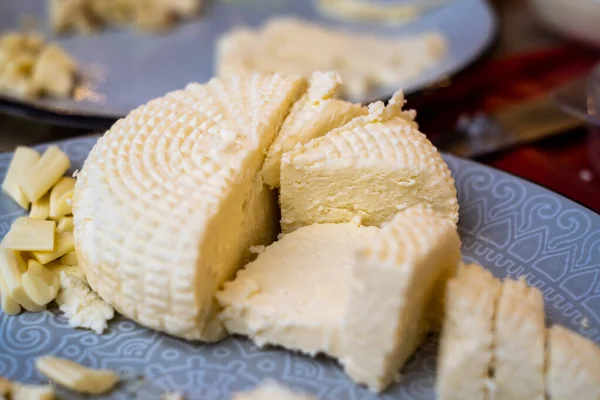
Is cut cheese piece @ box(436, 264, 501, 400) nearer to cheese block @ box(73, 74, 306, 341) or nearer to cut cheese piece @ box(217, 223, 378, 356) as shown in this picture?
cut cheese piece @ box(217, 223, 378, 356)

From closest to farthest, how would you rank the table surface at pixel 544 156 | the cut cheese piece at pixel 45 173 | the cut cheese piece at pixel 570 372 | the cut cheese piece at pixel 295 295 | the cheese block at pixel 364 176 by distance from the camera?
the cut cheese piece at pixel 570 372
the cut cheese piece at pixel 295 295
the cheese block at pixel 364 176
the cut cheese piece at pixel 45 173
the table surface at pixel 544 156

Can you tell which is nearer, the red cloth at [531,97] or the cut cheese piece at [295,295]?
the cut cheese piece at [295,295]

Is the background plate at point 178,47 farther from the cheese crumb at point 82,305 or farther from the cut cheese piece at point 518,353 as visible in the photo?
the cut cheese piece at point 518,353

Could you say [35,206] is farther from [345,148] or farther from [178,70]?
[178,70]

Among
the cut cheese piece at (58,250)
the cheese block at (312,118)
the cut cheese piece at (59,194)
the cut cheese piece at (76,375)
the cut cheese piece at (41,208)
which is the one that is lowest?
the cut cheese piece at (76,375)

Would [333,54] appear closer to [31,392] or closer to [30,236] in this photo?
[30,236]

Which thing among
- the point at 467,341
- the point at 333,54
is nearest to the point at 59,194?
the point at 467,341

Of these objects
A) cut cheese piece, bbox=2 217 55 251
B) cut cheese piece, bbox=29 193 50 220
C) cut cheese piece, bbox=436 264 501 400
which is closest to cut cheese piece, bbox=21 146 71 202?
cut cheese piece, bbox=29 193 50 220

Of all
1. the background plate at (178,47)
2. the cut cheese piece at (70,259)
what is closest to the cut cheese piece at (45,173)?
the cut cheese piece at (70,259)
